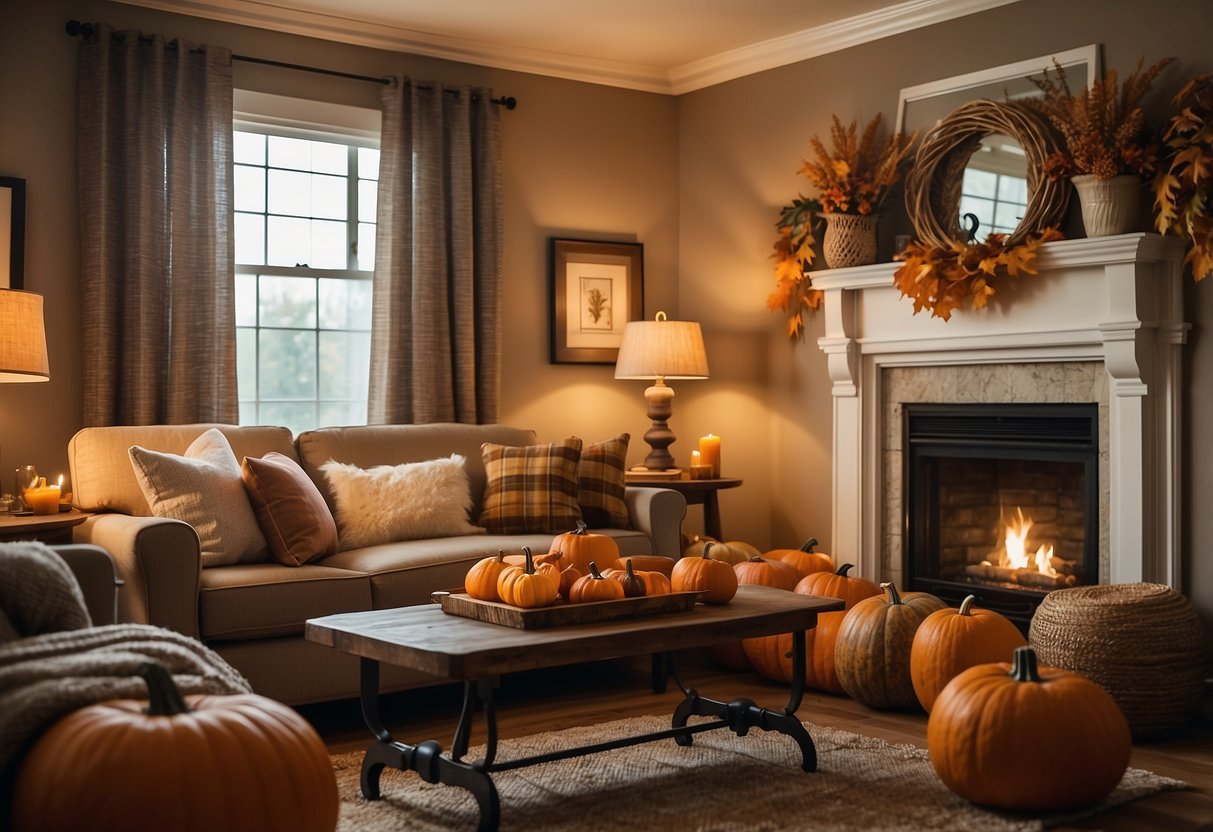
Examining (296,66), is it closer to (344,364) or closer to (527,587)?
(344,364)

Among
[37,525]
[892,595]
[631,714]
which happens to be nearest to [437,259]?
[37,525]

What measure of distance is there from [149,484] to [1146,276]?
328 centimetres

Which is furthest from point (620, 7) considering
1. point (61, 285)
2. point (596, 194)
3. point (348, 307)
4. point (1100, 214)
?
point (61, 285)

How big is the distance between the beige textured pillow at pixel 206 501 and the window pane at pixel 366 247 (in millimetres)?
1560

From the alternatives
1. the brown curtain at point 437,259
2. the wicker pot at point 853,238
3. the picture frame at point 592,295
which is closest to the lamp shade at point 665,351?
the picture frame at point 592,295

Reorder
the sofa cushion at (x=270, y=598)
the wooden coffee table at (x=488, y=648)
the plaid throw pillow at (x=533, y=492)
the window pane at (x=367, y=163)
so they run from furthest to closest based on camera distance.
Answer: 1. the window pane at (x=367, y=163)
2. the plaid throw pillow at (x=533, y=492)
3. the sofa cushion at (x=270, y=598)
4. the wooden coffee table at (x=488, y=648)

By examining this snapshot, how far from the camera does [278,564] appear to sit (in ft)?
12.8

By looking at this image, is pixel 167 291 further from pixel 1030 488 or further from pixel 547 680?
pixel 1030 488

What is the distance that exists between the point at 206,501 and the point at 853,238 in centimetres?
272

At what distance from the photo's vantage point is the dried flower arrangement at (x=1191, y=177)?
3.77 metres

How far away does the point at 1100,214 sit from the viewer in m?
4.07

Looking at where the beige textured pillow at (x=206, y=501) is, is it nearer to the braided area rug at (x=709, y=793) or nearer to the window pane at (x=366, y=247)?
the braided area rug at (x=709, y=793)

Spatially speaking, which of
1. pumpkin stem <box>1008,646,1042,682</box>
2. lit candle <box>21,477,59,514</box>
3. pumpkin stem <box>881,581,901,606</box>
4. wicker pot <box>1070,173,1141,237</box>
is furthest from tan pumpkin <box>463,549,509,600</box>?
wicker pot <box>1070,173,1141,237</box>

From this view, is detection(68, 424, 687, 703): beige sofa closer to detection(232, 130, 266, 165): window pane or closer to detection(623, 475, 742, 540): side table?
detection(623, 475, 742, 540): side table
